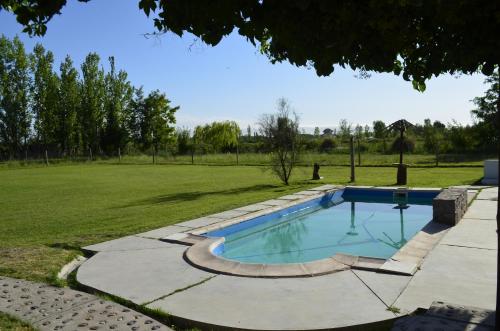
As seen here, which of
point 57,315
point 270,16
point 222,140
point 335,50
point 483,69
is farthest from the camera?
point 222,140

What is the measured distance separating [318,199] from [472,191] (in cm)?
375

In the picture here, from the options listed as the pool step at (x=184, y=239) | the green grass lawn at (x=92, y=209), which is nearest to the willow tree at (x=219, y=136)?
the green grass lawn at (x=92, y=209)

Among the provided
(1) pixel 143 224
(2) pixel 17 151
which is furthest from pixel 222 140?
(1) pixel 143 224

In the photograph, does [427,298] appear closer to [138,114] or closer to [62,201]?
[62,201]

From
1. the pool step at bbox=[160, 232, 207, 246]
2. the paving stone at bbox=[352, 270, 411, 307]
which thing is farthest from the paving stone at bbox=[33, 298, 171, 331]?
the pool step at bbox=[160, 232, 207, 246]

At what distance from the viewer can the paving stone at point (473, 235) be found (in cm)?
536

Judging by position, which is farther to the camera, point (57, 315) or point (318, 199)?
point (318, 199)

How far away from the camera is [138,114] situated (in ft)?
128

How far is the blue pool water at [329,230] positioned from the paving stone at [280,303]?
2.14 m

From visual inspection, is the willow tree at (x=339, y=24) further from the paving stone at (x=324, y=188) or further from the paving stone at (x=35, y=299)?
the paving stone at (x=324, y=188)

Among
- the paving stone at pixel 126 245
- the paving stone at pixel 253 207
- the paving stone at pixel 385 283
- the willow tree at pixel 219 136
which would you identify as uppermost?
the willow tree at pixel 219 136

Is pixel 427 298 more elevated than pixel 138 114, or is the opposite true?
pixel 138 114

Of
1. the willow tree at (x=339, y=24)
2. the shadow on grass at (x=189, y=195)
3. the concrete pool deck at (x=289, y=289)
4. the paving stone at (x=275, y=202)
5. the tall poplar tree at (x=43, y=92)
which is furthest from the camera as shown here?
the tall poplar tree at (x=43, y=92)

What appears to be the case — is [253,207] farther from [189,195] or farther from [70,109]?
[70,109]
